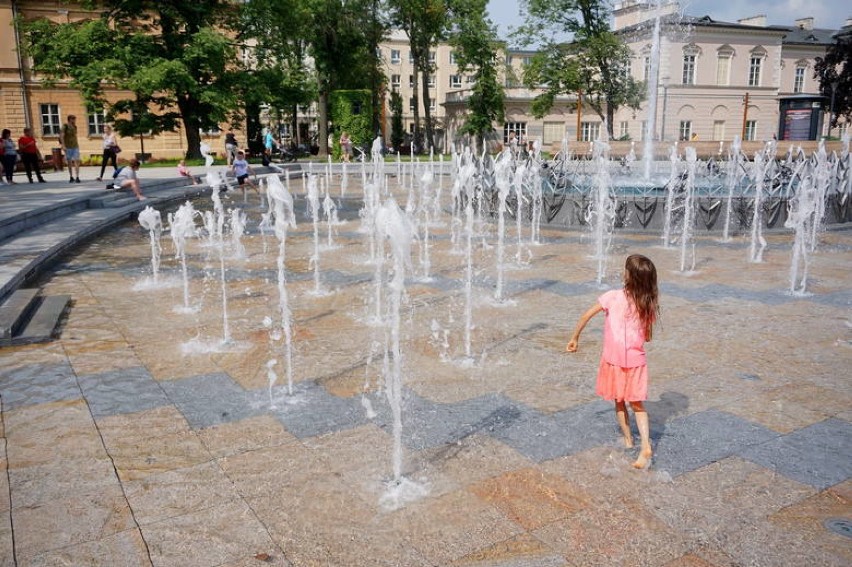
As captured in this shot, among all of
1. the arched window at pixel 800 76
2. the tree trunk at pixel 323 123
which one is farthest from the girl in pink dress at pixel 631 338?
the arched window at pixel 800 76

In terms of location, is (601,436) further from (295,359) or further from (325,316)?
(325,316)

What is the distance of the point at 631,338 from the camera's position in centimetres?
381

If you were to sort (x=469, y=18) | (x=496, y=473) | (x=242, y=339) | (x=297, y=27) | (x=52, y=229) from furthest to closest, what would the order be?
(x=469, y=18)
(x=297, y=27)
(x=52, y=229)
(x=242, y=339)
(x=496, y=473)

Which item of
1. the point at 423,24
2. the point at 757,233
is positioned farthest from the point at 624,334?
the point at 423,24

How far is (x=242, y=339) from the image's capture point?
618 cm

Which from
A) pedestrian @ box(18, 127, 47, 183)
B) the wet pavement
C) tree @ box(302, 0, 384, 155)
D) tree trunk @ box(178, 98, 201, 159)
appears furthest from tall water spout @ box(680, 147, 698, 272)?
tree @ box(302, 0, 384, 155)

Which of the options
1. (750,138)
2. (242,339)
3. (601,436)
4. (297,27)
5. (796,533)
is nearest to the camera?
(796,533)

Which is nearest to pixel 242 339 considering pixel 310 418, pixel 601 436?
pixel 310 418

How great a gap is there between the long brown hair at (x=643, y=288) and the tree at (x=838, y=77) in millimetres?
56218

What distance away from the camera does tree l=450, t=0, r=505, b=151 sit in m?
45.2

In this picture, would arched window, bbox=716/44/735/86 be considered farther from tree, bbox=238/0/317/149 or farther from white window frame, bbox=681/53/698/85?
tree, bbox=238/0/317/149

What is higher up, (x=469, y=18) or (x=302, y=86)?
(x=469, y=18)

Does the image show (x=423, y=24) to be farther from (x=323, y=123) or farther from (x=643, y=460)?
(x=643, y=460)

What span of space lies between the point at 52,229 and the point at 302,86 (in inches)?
1062
